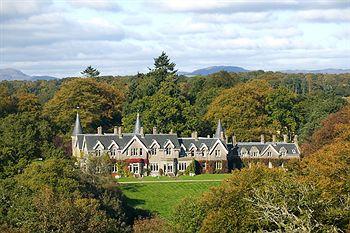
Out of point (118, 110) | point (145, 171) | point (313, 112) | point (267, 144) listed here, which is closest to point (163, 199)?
point (145, 171)

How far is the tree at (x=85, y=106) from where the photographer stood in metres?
81.0

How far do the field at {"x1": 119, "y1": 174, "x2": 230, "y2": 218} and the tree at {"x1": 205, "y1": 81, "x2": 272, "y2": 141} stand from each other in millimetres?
14544

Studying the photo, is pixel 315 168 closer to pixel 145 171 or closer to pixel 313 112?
pixel 145 171

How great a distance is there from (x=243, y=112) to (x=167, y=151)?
45.9 feet

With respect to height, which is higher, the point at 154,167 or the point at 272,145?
Answer: the point at 272,145

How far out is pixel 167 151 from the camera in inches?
2640

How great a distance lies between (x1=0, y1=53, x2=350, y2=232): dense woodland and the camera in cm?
3384

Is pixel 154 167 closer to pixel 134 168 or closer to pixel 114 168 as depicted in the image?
pixel 134 168

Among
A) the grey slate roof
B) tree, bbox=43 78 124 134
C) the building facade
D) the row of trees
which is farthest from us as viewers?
tree, bbox=43 78 124 134

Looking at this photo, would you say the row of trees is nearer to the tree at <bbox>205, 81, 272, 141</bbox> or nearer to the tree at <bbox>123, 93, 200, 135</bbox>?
the tree at <bbox>123, 93, 200, 135</bbox>

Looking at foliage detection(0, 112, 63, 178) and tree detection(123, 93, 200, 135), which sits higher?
tree detection(123, 93, 200, 135)

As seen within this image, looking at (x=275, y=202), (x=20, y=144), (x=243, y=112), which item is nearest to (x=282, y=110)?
(x=243, y=112)

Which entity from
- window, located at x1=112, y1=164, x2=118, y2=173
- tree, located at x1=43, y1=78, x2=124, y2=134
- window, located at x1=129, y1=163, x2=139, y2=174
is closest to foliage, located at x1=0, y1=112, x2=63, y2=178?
window, located at x1=112, y1=164, x2=118, y2=173

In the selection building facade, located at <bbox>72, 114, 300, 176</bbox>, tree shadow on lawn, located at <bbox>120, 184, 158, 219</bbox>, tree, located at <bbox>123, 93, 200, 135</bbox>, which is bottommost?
tree shadow on lawn, located at <bbox>120, 184, 158, 219</bbox>
